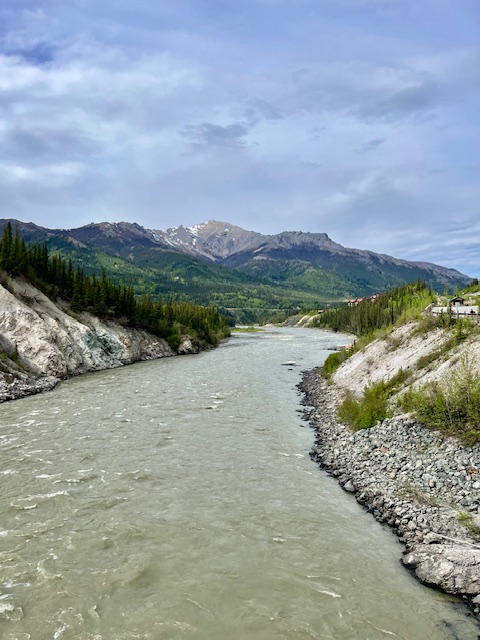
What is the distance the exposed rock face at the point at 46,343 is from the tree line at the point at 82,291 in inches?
110

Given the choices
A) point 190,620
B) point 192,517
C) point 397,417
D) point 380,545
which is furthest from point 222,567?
point 397,417

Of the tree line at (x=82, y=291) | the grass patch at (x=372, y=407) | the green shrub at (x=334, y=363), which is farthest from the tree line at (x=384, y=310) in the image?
the tree line at (x=82, y=291)

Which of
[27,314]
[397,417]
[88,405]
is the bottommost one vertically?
[88,405]

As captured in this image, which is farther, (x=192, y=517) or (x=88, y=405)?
(x=88, y=405)

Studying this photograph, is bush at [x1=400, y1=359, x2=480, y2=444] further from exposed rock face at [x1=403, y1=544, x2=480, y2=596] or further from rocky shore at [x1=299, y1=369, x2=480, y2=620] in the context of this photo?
exposed rock face at [x1=403, y1=544, x2=480, y2=596]

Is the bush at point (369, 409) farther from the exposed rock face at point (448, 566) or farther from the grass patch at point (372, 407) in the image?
the exposed rock face at point (448, 566)

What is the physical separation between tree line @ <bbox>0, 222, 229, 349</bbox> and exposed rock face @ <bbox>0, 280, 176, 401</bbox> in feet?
9.15

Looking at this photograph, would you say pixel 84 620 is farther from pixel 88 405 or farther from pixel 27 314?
pixel 27 314

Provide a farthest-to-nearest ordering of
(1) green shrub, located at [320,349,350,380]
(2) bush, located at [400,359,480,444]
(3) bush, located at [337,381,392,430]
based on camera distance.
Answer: (1) green shrub, located at [320,349,350,380]
(3) bush, located at [337,381,392,430]
(2) bush, located at [400,359,480,444]

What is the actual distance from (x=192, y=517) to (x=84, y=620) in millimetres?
5729

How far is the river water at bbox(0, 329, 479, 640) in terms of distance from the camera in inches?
410

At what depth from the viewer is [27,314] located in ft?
163

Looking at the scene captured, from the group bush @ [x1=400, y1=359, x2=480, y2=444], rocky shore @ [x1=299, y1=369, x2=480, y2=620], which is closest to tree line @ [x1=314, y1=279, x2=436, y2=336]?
bush @ [x1=400, y1=359, x2=480, y2=444]

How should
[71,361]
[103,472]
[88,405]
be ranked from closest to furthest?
[103,472] → [88,405] → [71,361]
